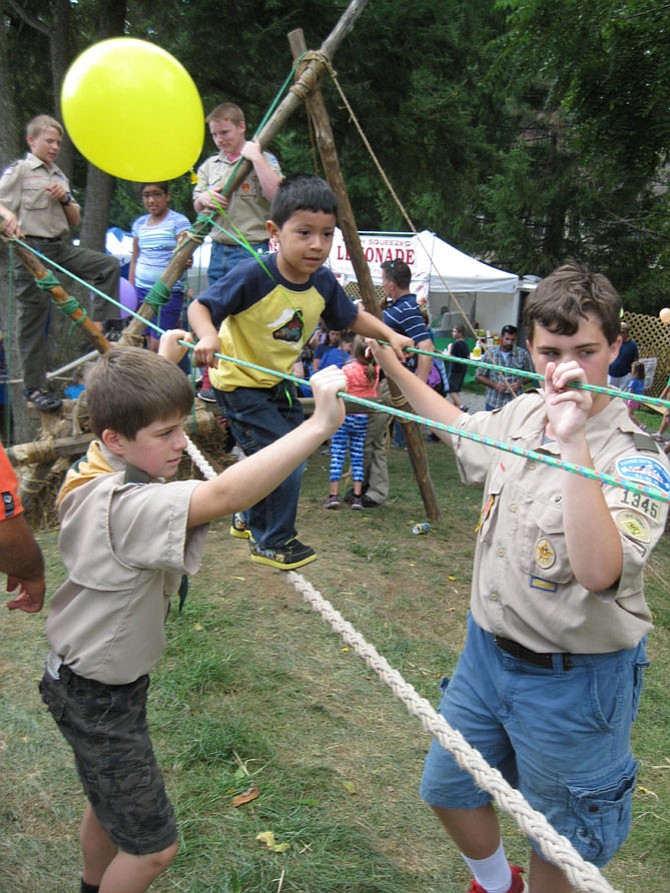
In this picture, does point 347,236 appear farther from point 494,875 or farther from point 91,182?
point 494,875

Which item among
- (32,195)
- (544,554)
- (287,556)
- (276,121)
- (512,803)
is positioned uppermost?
(276,121)

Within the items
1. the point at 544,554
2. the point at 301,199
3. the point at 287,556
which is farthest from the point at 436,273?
the point at 544,554

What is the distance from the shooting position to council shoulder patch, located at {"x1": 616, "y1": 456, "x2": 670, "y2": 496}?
160 cm

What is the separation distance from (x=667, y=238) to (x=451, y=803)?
7663 mm

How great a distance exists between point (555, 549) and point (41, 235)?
5110mm

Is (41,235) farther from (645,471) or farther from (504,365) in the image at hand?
(645,471)

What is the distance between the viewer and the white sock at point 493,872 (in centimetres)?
213

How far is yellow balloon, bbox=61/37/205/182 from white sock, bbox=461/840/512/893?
2.73 m

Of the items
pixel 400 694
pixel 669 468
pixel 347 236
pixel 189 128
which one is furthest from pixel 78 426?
pixel 669 468

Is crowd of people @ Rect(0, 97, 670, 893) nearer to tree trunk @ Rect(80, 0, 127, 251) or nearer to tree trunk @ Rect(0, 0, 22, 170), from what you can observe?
tree trunk @ Rect(0, 0, 22, 170)

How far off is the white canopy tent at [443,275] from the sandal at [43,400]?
316 inches

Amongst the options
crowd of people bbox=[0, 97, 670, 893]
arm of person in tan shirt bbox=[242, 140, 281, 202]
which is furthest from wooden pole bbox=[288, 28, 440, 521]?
crowd of people bbox=[0, 97, 670, 893]

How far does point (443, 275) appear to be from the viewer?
50.1ft

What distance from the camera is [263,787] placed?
3041 millimetres
